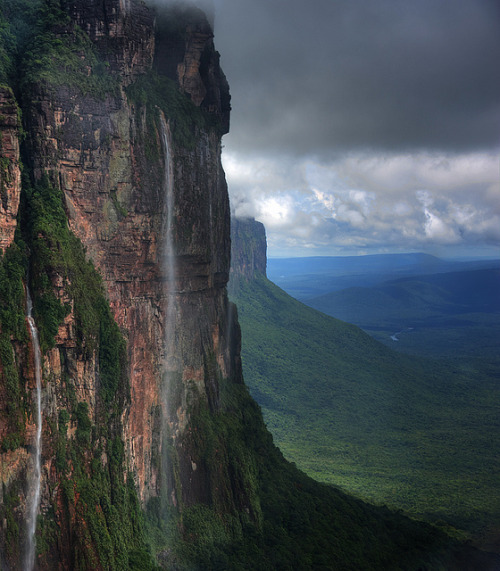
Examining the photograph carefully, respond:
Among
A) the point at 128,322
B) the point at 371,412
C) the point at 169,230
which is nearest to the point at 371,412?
the point at 371,412

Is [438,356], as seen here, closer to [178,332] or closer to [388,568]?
[388,568]

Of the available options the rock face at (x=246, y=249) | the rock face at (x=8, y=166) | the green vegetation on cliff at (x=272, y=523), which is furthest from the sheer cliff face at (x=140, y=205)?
the rock face at (x=246, y=249)

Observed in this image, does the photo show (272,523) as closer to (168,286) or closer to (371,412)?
(168,286)

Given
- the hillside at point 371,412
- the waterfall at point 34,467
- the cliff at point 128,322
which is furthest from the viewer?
the hillside at point 371,412

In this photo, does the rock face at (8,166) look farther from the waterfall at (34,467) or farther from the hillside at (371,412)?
the hillside at (371,412)

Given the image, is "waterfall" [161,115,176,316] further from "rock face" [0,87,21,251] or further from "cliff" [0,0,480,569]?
"rock face" [0,87,21,251]
